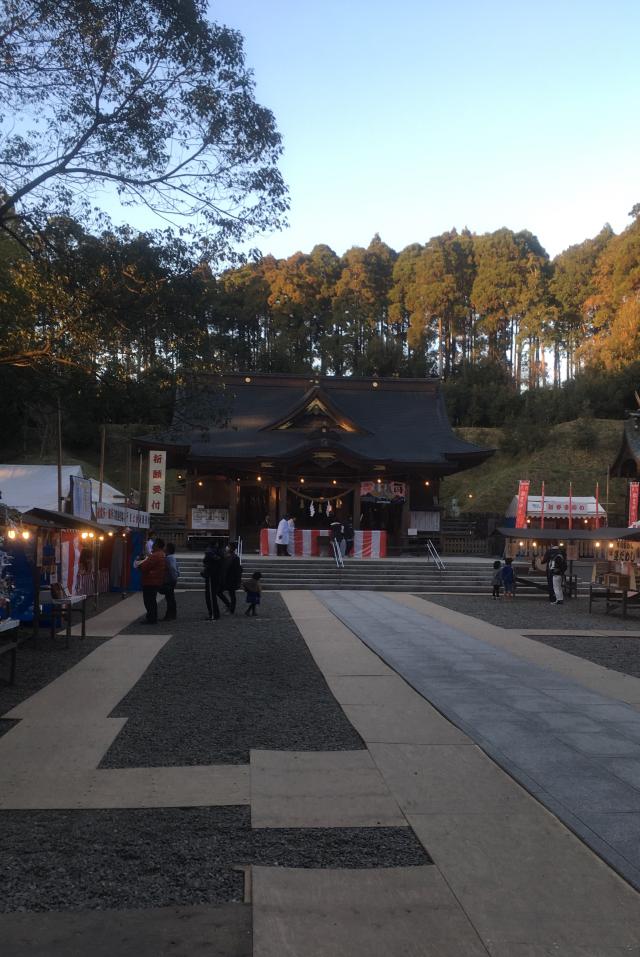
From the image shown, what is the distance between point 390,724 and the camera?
660 centimetres

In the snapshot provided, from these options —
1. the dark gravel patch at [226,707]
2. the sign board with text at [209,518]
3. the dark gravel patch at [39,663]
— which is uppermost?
the sign board with text at [209,518]

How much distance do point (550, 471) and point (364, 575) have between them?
83.0ft

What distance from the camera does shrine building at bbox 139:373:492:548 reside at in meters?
30.6

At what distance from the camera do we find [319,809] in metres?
4.55

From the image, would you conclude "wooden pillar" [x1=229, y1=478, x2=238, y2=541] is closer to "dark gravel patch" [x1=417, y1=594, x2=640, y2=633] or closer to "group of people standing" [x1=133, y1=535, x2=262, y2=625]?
"dark gravel patch" [x1=417, y1=594, x2=640, y2=633]

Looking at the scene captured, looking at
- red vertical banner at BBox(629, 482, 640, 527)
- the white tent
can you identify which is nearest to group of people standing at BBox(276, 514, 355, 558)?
the white tent

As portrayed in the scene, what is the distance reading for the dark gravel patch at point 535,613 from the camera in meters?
14.9

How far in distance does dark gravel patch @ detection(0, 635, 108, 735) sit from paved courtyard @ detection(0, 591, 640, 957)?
0.24 ft

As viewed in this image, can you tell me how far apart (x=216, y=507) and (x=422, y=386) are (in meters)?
12.9

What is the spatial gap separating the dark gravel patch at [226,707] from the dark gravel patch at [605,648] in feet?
13.1

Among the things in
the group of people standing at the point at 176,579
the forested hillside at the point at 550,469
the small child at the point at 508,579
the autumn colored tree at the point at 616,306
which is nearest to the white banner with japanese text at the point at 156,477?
the group of people standing at the point at 176,579

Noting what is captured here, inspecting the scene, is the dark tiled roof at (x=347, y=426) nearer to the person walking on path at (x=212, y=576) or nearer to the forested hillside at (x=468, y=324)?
the forested hillside at (x=468, y=324)

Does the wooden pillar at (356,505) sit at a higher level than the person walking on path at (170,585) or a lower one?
higher

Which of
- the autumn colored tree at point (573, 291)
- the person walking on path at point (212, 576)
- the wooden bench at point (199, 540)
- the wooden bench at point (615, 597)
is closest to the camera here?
the person walking on path at point (212, 576)
